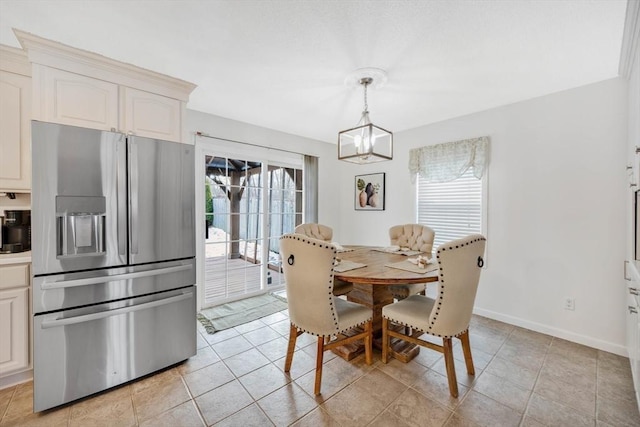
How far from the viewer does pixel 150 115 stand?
6.93 ft

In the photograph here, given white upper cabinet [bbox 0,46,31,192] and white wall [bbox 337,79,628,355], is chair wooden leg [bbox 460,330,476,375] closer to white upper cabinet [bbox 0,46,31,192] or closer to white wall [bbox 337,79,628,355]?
white wall [bbox 337,79,628,355]

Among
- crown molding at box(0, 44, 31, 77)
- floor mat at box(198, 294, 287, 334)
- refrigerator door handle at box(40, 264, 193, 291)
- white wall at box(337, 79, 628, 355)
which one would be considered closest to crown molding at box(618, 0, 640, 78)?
white wall at box(337, 79, 628, 355)

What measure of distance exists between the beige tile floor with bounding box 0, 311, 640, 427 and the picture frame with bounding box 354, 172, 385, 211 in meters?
2.33

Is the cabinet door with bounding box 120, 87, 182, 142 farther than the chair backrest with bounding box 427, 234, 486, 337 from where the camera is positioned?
Yes

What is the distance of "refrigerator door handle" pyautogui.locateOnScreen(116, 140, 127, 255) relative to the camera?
182cm

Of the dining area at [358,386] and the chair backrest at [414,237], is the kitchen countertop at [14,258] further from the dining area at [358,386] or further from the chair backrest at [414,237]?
the chair backrest at [414,237]

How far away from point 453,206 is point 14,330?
4.22 metres

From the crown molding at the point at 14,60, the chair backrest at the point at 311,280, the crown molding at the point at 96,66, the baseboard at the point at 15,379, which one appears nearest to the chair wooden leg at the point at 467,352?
the chair backrest at the point at 311,280

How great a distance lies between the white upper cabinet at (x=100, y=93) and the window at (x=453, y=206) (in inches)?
120

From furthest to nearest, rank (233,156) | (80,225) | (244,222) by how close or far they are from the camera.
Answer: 1. (244,222)
2. (233,156)
3. (80,225)

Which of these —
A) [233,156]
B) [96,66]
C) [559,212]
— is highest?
[96,66]

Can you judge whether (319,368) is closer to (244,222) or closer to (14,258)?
(14,258)

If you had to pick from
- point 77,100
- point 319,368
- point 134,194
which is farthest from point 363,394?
point 77,100

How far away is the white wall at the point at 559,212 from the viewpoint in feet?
7.66
